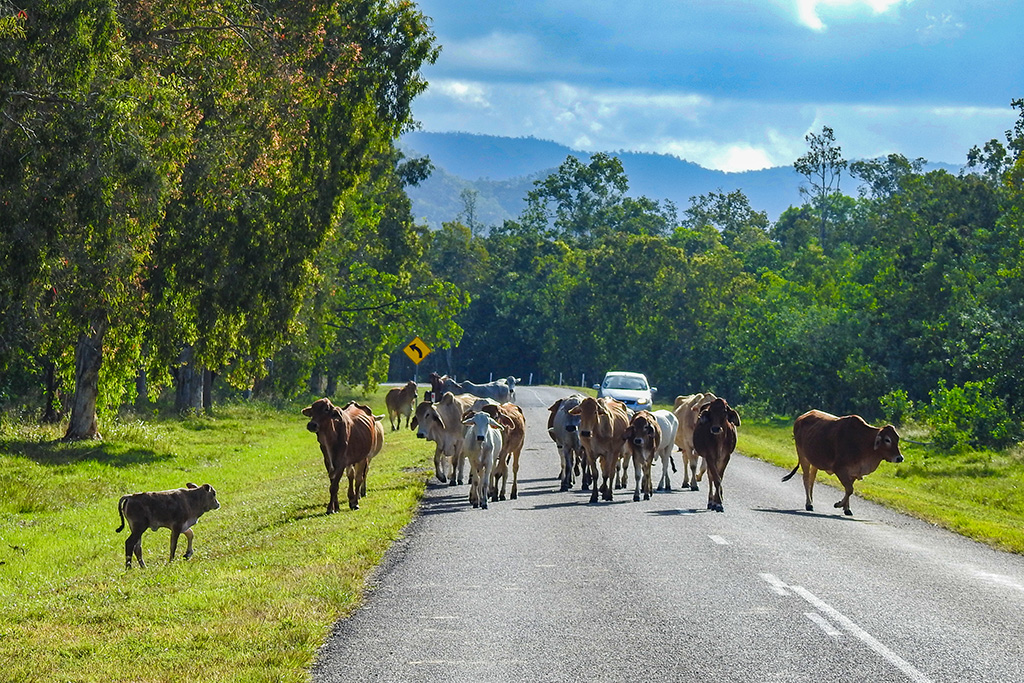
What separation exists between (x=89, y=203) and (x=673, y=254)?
8588cm

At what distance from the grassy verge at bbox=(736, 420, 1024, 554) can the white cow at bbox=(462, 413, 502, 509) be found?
648cm

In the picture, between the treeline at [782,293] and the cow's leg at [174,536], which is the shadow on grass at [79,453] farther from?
the treeline at [782,293]

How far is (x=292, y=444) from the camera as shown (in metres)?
41.5

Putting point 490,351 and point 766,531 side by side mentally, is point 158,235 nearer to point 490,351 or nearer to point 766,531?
point 766,531

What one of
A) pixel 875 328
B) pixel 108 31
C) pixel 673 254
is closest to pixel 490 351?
pixel 673 254

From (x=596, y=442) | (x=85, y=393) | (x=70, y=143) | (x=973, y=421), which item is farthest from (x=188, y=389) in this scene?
(x=70, y=143)

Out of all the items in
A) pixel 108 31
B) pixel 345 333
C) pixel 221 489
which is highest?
pixel 108 31

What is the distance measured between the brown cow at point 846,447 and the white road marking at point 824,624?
929cm

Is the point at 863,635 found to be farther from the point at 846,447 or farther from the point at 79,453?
the point at 79,453

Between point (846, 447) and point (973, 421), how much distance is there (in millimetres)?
20615

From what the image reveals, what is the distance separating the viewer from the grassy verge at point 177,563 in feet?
30.2

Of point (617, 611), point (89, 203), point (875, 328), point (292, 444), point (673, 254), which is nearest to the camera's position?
point (617, 611)

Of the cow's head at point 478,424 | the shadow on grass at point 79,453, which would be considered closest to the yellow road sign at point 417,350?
the shadow on grass at point 79,453

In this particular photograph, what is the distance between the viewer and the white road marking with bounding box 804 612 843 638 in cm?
1014
